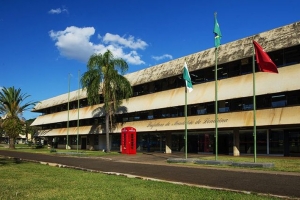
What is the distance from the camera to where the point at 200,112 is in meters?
35.9

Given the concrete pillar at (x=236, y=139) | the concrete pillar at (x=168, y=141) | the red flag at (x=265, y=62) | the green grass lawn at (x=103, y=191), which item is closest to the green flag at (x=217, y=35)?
the red flag at (x=265, y=62)

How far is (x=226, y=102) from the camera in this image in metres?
33.2

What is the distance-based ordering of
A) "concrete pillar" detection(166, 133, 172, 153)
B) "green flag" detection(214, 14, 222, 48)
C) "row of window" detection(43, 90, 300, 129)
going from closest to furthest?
"green flag" detection(214, 14, 222, 48) < "row of window" detection(43, 90, 300, 129) < "concrete pillar" detection(166, 133, 172, 153)

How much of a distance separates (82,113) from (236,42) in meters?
30.6

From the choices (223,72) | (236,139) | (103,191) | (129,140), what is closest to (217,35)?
(223,72)

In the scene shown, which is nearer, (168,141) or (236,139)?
(236,139)

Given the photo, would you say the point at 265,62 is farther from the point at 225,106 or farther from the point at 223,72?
the point at 223,72

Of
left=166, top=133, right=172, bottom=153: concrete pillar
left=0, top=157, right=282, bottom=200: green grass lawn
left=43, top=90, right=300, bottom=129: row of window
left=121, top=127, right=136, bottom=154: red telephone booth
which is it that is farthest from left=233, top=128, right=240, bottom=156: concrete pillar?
left=0, top=157, right=282, bottom=200: green grass lawn

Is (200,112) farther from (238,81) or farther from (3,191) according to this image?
(3,191)

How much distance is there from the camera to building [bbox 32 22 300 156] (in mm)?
27375

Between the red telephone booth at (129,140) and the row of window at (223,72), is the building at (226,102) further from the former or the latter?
the red telephone booth at (129,140)

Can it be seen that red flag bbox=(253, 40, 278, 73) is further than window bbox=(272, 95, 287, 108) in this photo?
No

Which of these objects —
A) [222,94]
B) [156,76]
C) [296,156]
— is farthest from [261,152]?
[156,76]

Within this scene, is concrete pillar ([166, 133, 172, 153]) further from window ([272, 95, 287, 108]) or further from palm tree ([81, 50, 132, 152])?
window ([272, 95, 287, 108])
